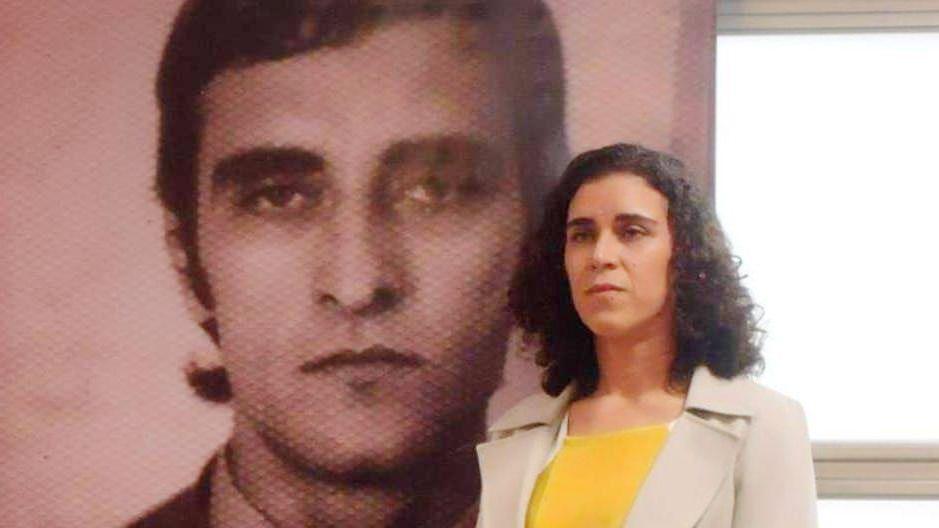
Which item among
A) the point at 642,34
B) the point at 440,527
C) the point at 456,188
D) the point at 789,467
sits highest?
the point at 642,34

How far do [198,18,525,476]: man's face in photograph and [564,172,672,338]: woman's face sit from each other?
1.10ft

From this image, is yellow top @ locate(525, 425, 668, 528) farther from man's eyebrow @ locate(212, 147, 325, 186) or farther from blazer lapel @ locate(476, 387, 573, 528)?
man's eyebrow @ locate(212, 147, 325, 186)

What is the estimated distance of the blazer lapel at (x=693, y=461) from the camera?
1509 mm

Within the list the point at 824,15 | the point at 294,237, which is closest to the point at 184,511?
the point at 294,237

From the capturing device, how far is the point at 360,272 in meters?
1.97

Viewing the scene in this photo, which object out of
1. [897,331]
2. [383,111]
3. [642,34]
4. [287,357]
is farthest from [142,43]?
[897,331]

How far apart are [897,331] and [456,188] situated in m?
0.74

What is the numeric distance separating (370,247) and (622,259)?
0.50 m

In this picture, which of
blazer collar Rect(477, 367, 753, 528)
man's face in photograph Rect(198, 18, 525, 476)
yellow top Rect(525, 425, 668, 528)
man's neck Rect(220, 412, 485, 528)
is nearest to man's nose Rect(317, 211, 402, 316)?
man's face in photograph Rect(198, 18, 525, 476)

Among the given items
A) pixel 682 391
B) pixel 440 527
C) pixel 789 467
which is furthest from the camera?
pixel 440 527

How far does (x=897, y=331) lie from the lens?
2.00 m

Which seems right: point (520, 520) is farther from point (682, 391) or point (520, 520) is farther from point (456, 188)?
point (456, 188)

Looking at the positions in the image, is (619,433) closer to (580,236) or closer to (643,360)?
(643,360)

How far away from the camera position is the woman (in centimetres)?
152
